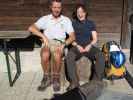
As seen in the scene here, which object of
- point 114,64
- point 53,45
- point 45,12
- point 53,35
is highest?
point 45,12

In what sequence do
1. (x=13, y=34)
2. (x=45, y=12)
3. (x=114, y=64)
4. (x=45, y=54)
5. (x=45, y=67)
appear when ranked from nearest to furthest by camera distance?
(x=45, y=54) → (x=45, y=67) → (x=114, y=64) → (x=13, y=34) → (x=45, y=12)

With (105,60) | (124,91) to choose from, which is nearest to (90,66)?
(105,60)

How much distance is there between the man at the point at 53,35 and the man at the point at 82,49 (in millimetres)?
140

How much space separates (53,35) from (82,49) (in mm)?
501

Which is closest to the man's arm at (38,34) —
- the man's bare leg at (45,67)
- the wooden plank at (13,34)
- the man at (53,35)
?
the man at (53,35)

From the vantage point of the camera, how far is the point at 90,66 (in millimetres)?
6281

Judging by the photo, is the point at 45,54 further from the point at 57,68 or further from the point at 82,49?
the point at 82,49

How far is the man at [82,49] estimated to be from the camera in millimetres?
5910

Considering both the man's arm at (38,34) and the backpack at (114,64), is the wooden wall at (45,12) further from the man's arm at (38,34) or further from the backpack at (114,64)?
the man's arm at (38,34)

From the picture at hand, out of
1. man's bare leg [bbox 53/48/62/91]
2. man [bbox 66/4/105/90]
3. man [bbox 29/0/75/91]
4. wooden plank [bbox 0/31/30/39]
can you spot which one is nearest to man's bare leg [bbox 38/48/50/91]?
man [bbox 29/0/75/91]

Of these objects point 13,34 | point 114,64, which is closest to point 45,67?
point 13,34

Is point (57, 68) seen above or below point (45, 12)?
below

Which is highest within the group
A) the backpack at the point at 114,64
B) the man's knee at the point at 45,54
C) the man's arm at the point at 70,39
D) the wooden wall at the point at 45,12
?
the wooden wall at the point at 45,12

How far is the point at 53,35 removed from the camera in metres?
6.09
